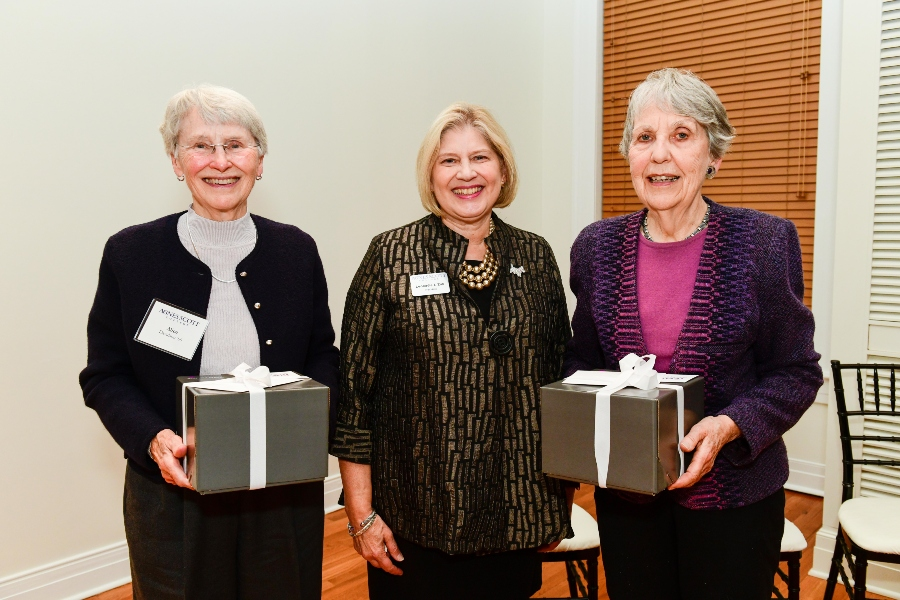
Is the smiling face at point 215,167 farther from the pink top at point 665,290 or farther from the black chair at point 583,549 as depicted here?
the black chair at point 583,549

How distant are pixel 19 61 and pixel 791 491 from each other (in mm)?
3689

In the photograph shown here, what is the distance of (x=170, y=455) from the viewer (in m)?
1.30

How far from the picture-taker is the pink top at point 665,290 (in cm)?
142

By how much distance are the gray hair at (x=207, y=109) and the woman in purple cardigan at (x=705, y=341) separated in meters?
0.79

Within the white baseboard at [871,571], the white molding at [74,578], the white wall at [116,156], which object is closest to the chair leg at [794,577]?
the white baseboard at [871,571]

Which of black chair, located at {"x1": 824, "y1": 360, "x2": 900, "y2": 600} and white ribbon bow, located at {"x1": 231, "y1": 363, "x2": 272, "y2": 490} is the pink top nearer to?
white ribbon bow, located at {"x1": 231, "y1": 363, "x2": 272, "y2": 490}

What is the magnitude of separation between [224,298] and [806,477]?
124 inches

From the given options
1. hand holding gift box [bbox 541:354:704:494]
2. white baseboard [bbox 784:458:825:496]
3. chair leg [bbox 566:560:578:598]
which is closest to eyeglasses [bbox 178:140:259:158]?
hand holding gift box [bbox 541:354:704:494]

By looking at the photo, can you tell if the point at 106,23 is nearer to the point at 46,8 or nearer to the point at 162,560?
the point at 46,8

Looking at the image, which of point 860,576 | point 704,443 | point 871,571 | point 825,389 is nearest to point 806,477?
point 825,389

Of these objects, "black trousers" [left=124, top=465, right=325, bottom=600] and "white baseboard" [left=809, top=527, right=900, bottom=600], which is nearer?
"black trousers" [left=124, top=465, right=325, bottom=600]

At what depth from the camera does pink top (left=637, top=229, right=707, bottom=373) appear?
1421 millimetres

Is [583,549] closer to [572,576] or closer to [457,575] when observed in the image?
[572,576]

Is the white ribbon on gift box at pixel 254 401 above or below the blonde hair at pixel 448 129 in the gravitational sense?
below
